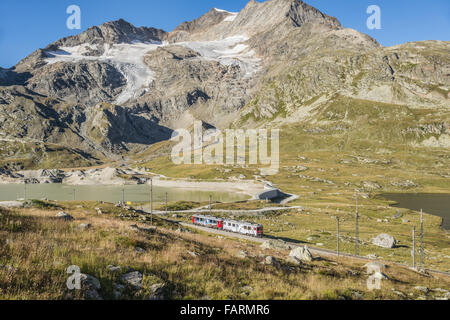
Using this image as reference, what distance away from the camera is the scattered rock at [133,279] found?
427 inches

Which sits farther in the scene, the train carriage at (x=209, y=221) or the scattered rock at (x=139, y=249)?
the train carriage at (x=209, y=221)

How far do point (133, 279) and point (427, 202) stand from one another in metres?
164

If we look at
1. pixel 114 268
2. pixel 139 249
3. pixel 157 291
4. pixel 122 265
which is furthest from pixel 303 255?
pixel 114 268

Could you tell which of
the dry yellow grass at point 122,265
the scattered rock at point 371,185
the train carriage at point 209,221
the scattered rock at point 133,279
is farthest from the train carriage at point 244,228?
the scattered rock at point 371,185

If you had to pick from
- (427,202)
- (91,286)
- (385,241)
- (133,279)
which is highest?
(91,286)

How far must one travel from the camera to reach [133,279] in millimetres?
11195

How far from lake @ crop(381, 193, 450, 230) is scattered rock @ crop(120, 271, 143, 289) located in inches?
4517

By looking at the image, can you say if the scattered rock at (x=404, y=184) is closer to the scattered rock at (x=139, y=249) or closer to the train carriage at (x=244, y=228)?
the train carriage at (x=244, y=228)

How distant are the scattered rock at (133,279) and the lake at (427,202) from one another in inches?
4517

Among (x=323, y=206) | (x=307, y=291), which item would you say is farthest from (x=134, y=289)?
(x=323, y=206)

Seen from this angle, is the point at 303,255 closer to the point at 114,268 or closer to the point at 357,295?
the point at 357,295

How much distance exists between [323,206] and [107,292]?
115647 millimetres

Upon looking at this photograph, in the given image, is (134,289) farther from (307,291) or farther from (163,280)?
(307,291)

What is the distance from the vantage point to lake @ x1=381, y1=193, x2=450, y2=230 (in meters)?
114
